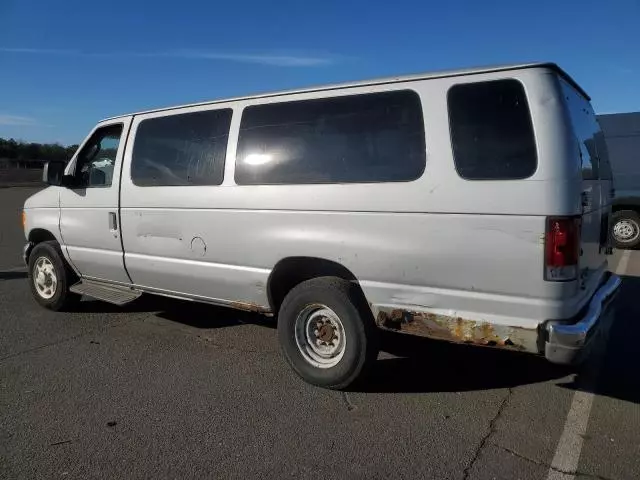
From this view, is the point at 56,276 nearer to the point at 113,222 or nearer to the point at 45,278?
the point at 45,278

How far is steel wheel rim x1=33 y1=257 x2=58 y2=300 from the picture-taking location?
19.8 feet

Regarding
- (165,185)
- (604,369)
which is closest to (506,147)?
(604,369)

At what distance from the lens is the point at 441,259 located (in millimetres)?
3395

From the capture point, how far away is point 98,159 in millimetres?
5641

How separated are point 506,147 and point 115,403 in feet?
9.97

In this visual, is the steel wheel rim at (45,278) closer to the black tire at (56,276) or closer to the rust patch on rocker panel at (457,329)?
the black tire at (56,276)

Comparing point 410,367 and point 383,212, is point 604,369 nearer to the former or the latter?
point 410,367

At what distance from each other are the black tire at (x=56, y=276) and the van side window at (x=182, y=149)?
62.7 inches

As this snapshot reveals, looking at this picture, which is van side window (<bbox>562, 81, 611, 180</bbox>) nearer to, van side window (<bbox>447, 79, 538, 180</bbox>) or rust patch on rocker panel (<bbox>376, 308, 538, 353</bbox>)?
van side window (<bbox>447, 79, 538, 180</bbox>)

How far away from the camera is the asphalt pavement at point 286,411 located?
2979mm

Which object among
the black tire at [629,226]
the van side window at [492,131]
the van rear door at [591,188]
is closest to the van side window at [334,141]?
the van side window at [492,131]

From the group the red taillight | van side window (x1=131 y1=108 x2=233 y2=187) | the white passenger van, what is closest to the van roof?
the white passenger van

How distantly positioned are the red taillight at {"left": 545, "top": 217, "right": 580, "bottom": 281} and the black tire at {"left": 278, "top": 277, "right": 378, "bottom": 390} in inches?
48.5

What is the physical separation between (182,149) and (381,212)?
2.07 meters
